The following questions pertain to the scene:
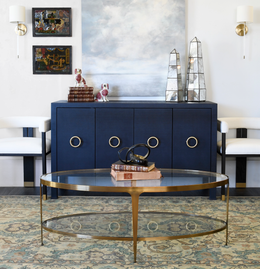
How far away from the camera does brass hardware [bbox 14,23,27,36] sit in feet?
13.9

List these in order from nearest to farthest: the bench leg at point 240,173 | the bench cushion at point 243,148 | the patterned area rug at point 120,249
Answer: the patterned area rug at point 120,249, the bench cushion at point 243,148, the bench leg at point 240,173

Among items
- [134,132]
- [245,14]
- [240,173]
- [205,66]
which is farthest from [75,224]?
[245,14]

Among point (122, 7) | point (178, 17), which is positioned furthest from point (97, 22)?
point (178, 17)

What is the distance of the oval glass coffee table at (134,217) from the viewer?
2.25 metres

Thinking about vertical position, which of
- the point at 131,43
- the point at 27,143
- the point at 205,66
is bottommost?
the point at 27,143

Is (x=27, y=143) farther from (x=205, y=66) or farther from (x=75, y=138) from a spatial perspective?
(x=205, y=66)

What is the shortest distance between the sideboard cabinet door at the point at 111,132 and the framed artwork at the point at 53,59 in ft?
2.89

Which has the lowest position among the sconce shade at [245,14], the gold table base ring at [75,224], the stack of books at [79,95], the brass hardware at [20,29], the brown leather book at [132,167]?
the gold table base ring at [75,224]

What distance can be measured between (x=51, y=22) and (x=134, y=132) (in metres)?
1.71

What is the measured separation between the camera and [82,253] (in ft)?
7.80

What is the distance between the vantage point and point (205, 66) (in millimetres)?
4277

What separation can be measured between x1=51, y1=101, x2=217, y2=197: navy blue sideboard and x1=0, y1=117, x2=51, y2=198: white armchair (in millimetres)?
135

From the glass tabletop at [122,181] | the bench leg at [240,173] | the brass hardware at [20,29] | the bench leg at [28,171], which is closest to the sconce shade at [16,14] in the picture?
the brass hardware at [20,29]

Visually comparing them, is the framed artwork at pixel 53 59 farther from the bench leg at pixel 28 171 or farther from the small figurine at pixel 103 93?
the bench leg at pixel 28 171
